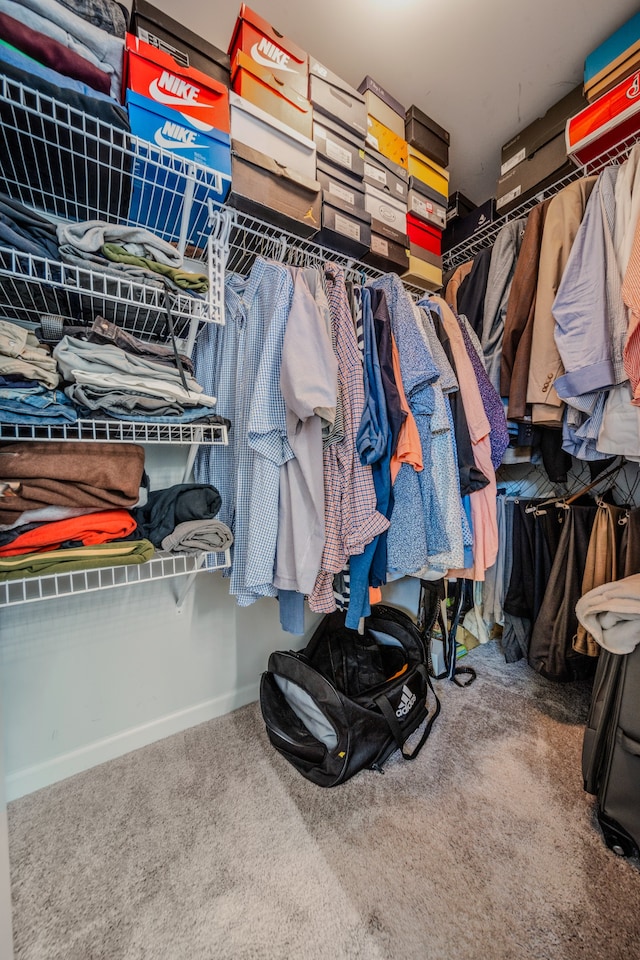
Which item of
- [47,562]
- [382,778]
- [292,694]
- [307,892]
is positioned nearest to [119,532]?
[47,562]

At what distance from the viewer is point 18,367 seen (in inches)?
26.6

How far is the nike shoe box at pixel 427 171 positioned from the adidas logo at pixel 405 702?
1967mm

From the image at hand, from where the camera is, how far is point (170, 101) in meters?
0.85

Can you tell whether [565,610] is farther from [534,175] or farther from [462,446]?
[534,175]

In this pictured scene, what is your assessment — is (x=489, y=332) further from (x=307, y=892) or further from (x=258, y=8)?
(x=307, y=892)

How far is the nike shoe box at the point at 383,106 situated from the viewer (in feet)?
4.25

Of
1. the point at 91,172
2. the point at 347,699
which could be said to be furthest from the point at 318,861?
the point at 91,172

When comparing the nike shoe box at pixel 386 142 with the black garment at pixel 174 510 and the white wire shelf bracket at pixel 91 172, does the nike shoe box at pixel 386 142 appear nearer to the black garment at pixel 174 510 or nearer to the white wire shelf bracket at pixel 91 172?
the white wire shelf bracket at pixel 91 172

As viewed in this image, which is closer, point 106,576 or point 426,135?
point 106,576

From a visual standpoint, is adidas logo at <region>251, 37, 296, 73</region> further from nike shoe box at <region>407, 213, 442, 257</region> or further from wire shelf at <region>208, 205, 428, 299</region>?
nike shoe box at <region>407, 213, 442, 257</region>

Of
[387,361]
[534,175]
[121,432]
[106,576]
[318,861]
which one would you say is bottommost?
[318,861]

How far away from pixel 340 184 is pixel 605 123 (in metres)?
0.86

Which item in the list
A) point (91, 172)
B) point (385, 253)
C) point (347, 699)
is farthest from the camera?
point (385, 253)

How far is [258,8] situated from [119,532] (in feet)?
5.55
